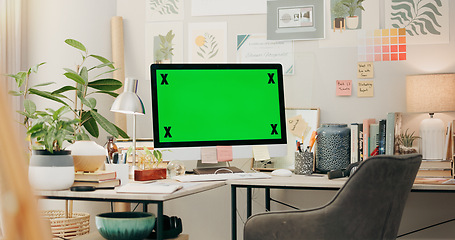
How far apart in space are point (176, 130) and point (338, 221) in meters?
0.96

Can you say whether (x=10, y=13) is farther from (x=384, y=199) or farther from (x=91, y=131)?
(x=384, y=199)

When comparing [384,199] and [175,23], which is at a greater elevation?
[175,23]

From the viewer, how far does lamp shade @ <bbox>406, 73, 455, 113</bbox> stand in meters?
2.37

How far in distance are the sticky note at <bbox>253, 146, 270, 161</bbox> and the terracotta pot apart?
0.46 metres

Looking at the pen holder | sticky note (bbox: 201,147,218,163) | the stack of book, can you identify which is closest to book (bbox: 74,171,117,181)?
the stack of book

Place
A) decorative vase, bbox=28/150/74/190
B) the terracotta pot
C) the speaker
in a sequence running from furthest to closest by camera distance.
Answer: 1. the terracotta pot
2. the speaker
3. decorative vase, bbox=28/150/74/190

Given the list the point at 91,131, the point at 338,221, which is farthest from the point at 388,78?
the point at 91,131

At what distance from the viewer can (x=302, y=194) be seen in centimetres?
275

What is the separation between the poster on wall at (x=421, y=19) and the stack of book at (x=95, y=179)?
67.2 inches

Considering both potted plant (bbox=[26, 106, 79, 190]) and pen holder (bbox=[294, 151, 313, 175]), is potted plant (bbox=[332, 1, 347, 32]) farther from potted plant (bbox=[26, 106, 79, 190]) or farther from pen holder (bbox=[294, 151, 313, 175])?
potted plant (bbox=[26, 106, 79, 190])

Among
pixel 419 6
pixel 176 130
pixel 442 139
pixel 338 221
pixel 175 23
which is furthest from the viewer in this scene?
pixel 175 23

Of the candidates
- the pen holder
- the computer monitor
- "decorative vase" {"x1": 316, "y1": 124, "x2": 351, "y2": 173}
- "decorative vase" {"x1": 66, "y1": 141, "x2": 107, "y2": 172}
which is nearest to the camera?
"decorative vase" {"x1": 66, "y1": 141, "x2": 107, "y2": 172}

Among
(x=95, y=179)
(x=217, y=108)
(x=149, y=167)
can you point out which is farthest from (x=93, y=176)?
(x=217, y=108)

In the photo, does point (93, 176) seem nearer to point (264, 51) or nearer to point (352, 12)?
point (264, 51)
